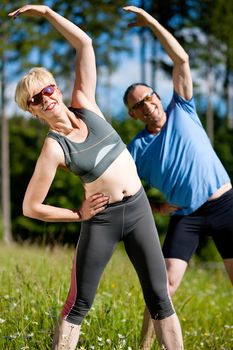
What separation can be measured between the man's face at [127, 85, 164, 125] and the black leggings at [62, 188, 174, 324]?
926 millimetres

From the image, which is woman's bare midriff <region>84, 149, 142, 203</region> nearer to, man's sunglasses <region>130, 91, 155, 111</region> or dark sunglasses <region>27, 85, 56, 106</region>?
dark sunglasses <region>27, 85, 56, 106</region>

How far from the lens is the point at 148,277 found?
3.52 meters

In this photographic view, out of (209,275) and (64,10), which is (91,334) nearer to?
(209,275)

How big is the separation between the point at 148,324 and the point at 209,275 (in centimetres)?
709

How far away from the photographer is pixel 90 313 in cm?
468

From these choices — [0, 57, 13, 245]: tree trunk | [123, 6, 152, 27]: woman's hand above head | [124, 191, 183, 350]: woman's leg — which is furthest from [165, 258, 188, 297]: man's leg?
[0, 57, 13, 245]: tree trunk

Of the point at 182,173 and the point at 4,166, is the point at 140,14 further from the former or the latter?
the point at 4,166

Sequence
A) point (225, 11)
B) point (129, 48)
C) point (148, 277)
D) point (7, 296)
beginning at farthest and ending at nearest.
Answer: point (129, 48)
point (225, 11)
point (7, 296)
point (148, 277)

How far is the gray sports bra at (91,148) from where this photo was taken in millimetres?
3318

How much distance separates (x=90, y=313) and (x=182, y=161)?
138 centimetres

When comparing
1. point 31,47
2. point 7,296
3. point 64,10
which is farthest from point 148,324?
point 64,10

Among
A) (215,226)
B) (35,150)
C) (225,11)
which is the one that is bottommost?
(35,150)

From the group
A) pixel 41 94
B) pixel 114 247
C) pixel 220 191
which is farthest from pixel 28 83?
pixel 220 191

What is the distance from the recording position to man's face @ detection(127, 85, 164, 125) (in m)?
4.29
